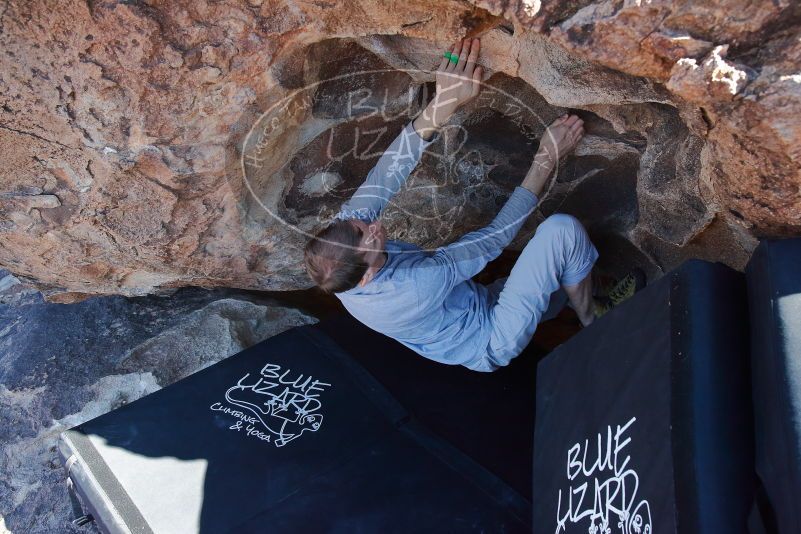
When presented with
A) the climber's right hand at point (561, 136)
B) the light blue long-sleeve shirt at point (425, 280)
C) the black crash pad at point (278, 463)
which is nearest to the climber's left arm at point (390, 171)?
the light blue long-sleeve shirt at point (425, 280)

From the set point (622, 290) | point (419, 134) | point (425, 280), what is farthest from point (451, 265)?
point (622, 290)

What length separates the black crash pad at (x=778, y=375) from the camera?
0.73 metres

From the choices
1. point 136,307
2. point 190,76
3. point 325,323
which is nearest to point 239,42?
point 190,76

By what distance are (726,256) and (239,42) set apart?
0.97 metres

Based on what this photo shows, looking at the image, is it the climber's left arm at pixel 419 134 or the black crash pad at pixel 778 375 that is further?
the climber's left arm at pixel 419 134

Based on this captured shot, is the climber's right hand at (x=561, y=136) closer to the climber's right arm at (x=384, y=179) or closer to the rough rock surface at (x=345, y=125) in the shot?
the rough rock surface at (x=345, y=125)

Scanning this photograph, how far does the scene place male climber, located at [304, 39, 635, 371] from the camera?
50.5 inches

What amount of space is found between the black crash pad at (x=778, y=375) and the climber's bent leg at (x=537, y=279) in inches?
20.7

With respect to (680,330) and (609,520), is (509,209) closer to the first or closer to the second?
(680,330)

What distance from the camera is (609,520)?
92 cm

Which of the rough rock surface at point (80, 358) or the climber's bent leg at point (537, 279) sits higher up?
the climber's bent leg at point (537, 279)

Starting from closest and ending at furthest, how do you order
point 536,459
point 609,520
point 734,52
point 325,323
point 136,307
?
point 734,52, point 609,520, point 536,459, point 325,323, point 136,307

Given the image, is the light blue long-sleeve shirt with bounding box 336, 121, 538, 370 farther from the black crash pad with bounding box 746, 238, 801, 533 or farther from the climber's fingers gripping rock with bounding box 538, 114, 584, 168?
the black crash pad with bounding box 746, 238, 801, 533

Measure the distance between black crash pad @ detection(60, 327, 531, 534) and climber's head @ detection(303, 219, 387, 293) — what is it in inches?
14.5
